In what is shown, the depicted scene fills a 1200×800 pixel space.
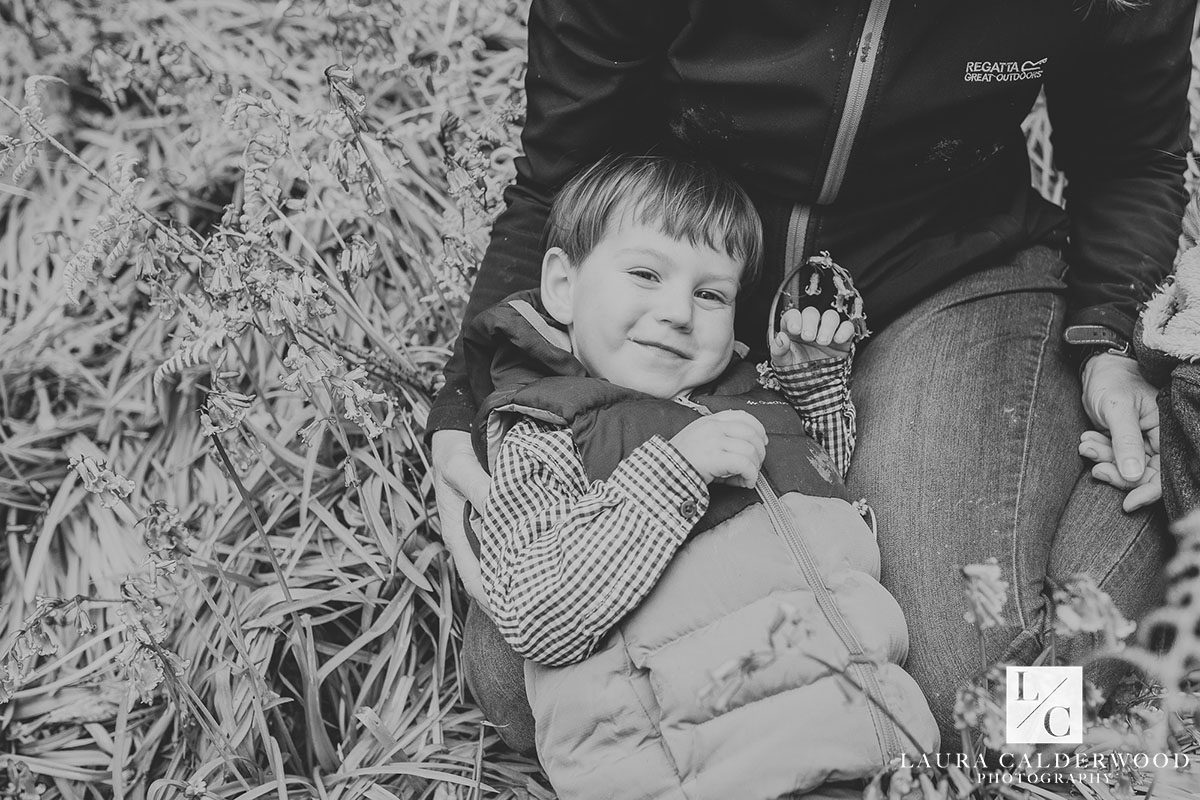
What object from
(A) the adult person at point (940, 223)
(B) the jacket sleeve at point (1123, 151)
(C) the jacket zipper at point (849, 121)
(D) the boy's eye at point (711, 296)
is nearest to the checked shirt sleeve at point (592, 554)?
(A) the adult person at point (940, 223)

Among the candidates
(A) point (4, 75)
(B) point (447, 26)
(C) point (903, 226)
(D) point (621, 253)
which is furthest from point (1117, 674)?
(A) point (4, 75)

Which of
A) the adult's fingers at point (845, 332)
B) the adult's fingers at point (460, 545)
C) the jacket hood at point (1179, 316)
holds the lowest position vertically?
the adult's fingers at point (460, 545)

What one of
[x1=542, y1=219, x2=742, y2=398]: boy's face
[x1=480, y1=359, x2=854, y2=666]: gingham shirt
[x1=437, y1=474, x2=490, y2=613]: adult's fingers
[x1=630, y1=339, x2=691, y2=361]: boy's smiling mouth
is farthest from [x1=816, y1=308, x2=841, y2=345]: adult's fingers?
[x1=437, y1=474, x2=490, y2=613]: adult's fingers

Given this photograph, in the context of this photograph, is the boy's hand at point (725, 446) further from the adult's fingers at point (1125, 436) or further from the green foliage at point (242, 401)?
the adult's fingers at point (1125, 436)

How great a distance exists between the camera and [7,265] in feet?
10.4

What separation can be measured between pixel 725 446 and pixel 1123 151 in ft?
4.20

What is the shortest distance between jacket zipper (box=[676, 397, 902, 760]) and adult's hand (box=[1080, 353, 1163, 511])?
689 millimetres

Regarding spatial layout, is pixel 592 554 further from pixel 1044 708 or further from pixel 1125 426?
pixel 1125 426

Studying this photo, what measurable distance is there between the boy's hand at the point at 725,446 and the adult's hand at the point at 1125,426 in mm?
769

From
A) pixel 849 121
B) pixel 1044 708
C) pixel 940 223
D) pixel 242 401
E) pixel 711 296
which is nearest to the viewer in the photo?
pixel 1044 708

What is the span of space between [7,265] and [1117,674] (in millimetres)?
3197

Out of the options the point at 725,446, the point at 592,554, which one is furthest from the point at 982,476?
the point at 592,554

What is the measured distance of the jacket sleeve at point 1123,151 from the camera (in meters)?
2.12

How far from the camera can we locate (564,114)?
2.18 metres
